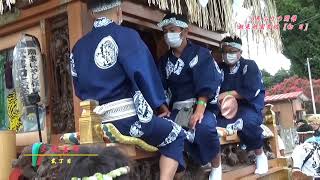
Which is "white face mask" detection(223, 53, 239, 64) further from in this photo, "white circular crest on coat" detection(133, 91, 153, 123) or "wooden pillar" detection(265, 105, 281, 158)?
"white circular crest on coat" detection(133, 91, 153, 123)

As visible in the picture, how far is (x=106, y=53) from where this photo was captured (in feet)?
10.3

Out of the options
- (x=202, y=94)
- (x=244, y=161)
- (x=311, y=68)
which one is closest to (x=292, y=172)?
(x=244, y=161)

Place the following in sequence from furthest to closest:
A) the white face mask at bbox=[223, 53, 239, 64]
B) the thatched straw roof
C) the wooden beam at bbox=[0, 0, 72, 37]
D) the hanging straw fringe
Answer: the white face mask at bbox=[223, 53, 239, 64]
the hanging straw fringe
the thatched straw roof
the wooden beam at bbox=[0, 0, 72, 37]

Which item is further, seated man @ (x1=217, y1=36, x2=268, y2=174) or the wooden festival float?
seated man @ (x1=217, y1=36, x2=268, y2=174)

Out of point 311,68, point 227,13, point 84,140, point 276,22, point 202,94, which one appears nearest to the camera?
point 84,140

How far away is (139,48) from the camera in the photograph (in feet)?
10.2

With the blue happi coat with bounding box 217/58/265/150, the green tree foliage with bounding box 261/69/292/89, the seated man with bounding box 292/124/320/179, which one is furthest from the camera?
the green tree foliage with bounding box 261/69/292/89

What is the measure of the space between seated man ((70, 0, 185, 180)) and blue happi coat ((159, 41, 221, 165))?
56cm

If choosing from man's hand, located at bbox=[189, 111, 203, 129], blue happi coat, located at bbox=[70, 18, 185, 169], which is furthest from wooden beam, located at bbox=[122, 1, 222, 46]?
man's hand, located at bbox=[189, 111, 203, 129]

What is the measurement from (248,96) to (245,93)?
0.19 ft

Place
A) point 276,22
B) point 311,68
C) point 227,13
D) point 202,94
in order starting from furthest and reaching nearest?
point 311,68 < point 276,22 < point 227,13 < point 202,94

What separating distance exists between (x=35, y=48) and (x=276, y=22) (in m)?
3.03

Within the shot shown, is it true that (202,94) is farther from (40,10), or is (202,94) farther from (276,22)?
(276,22)

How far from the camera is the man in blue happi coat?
379 centimetres
